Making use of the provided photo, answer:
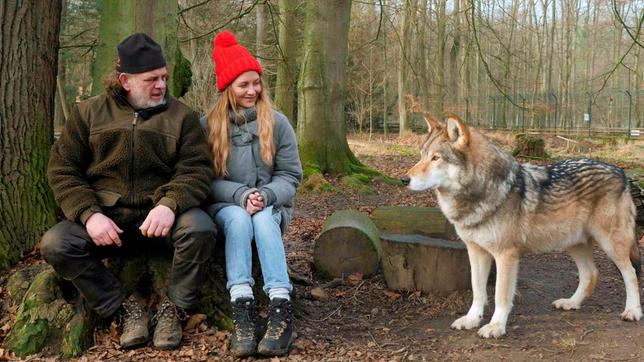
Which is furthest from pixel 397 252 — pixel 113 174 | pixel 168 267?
pixel 113 174

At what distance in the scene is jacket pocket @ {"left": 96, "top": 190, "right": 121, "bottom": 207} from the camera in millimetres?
3725

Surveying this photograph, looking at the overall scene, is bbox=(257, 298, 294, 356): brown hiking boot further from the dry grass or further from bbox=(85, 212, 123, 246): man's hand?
the dry grass

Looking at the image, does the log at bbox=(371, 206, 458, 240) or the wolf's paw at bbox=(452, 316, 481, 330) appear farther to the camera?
Result: the log at bbox=(371, 206, 458, 240)

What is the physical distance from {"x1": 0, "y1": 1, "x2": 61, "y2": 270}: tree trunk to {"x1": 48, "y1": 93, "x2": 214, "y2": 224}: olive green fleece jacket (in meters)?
0.64

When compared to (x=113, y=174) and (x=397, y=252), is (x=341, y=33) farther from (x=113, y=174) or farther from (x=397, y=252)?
(x=113, y=174)

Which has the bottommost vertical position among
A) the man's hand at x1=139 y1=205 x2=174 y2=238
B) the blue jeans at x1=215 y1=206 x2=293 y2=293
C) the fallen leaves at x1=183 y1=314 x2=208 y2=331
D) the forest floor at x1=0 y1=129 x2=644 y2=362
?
the forest floor at x1=0 y1=129 x2=644 y2=362

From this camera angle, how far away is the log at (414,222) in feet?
19.8

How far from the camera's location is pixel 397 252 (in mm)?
5133

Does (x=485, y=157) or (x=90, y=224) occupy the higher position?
(x=485, y=157)

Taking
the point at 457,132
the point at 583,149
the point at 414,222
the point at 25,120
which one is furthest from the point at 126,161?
the point at 583,149

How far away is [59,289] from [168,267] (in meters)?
0.70

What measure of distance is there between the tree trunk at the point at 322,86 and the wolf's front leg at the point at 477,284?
6.41 metres

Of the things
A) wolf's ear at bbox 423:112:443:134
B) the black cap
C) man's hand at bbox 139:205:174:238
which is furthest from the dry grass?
man's hand at bbox 139:205:174:238

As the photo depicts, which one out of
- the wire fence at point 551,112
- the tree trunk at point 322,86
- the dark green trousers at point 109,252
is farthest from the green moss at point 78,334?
the wire fence at point 551,112
